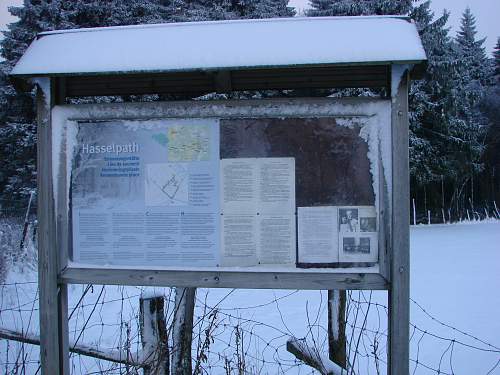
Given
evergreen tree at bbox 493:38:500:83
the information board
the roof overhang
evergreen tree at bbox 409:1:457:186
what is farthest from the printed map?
evergreen tree at bbox 493:38:500:83

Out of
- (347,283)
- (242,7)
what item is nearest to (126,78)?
(347,283)

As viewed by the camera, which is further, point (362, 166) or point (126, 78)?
point (126, 78)

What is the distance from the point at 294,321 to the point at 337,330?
2950 millimetres

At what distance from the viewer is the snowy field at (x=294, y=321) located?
4.44 m

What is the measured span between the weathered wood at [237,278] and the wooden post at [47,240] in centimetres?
12

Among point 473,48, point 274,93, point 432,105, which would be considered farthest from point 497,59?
point 274,93

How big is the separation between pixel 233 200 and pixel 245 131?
0.41m

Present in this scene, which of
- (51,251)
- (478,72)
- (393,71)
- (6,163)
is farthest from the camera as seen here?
(478,72)

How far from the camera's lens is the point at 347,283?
98.3 inches

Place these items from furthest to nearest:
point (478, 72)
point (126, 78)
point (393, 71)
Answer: point (478, 72)
point (126, 78)
point (393, 71)

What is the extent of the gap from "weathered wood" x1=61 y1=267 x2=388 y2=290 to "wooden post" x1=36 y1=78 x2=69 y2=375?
0.39ft

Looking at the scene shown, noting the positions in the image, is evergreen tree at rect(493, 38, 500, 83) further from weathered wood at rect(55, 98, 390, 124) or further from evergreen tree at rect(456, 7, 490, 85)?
weathered wood at rect(55, 98, 390, 124)

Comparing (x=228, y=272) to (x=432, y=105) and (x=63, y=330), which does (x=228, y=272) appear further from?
(x=432, y=105)

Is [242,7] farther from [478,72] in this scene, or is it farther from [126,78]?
[478,72]
